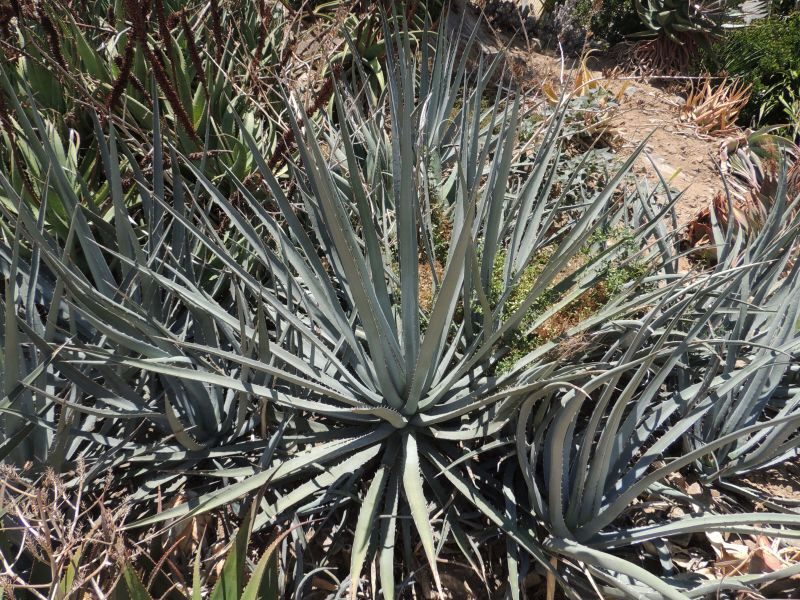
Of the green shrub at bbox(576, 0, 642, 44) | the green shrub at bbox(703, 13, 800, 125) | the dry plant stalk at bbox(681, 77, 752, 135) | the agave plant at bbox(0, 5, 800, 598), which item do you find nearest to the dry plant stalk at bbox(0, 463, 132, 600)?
the agave plant at bbox(0, 5, 800, 598)

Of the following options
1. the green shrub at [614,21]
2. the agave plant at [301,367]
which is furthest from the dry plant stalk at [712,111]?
the agave plant at [301,367]

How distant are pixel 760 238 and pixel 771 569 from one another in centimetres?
122

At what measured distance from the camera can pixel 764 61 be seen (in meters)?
5.43

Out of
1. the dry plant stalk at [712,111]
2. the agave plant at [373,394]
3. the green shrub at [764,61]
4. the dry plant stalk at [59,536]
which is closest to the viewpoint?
the dry plant stalk at [59,536]

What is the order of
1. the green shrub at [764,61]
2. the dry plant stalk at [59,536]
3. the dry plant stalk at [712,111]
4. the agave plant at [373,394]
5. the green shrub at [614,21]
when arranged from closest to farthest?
the dry plant stalk at [59,536]
the agave plant at [373,394]
the dry plant stalk at [712,111]
the green shrub at [764,61]
the green shrub at [614,21]

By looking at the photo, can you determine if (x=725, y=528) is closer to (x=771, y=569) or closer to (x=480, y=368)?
(x=771, y=569)

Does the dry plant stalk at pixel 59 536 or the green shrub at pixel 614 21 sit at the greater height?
the green shrub at pixel 614 21

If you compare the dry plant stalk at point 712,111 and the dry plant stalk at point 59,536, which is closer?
the dry plant stalk at point 59,536

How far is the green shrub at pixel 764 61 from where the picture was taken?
5191 mm

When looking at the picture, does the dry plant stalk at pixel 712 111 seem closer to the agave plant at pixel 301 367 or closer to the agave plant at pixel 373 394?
the agave plant at pixel 373 394

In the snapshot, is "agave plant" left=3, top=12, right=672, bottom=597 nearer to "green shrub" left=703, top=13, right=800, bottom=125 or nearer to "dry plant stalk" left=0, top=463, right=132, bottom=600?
"dry plant stalk" left=0, top=463, right=132, bottom=600

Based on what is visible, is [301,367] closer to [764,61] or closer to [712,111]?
[712,111]

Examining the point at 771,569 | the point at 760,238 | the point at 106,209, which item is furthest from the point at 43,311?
the point at 760,238

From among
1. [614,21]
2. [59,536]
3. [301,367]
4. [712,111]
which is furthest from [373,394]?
[614,21]
